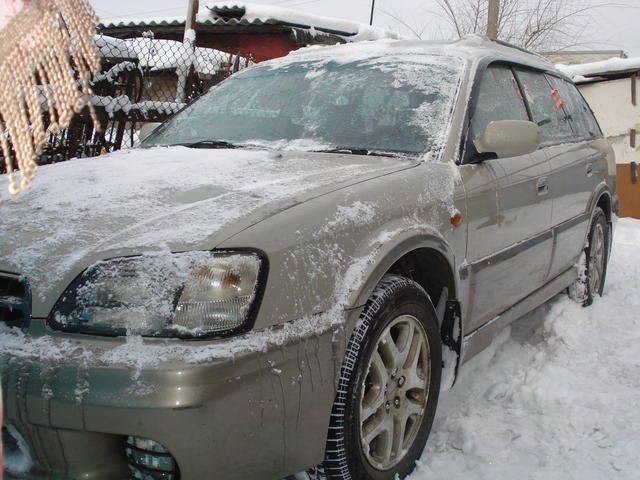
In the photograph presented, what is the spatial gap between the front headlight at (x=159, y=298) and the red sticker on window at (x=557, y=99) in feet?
10.2

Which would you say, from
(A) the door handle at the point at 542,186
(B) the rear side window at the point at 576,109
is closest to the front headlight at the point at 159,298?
(A) the door handle at the point at 542,186

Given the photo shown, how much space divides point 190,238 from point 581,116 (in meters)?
3.72

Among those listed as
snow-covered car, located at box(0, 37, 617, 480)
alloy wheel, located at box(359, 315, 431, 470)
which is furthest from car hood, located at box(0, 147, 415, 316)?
alloy wheel, located at box(359, 315, 431, 470)

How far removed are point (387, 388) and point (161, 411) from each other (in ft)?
3.05

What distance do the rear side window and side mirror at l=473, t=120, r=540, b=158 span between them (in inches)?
61.3

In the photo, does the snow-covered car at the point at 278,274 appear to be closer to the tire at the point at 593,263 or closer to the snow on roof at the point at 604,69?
the tire at the point at 593,263

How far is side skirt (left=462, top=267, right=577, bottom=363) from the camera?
8.95 ft

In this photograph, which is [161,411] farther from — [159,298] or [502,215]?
[502,215]

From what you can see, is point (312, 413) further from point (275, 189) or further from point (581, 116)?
point (581, 116)

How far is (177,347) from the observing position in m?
1.57

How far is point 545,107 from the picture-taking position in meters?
3.83

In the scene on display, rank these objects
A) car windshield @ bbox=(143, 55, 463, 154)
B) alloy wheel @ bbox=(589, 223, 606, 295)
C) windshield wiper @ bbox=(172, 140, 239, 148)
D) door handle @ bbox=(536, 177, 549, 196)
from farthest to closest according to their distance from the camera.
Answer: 1. alloy wheel @ bbox=(589, 223, 606, 295)
2. door handle @ bbox=(536, 177, 549, 196)
3. windshield wiper @ bbox=(172, 140, 239, 148)
4. car windshield @ bbox=(143, 55, 463, 154)

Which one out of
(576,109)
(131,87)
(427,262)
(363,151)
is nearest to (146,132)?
(363,151)

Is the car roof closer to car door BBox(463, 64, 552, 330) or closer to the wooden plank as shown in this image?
car door BBox(463, 64, 552, 330)
